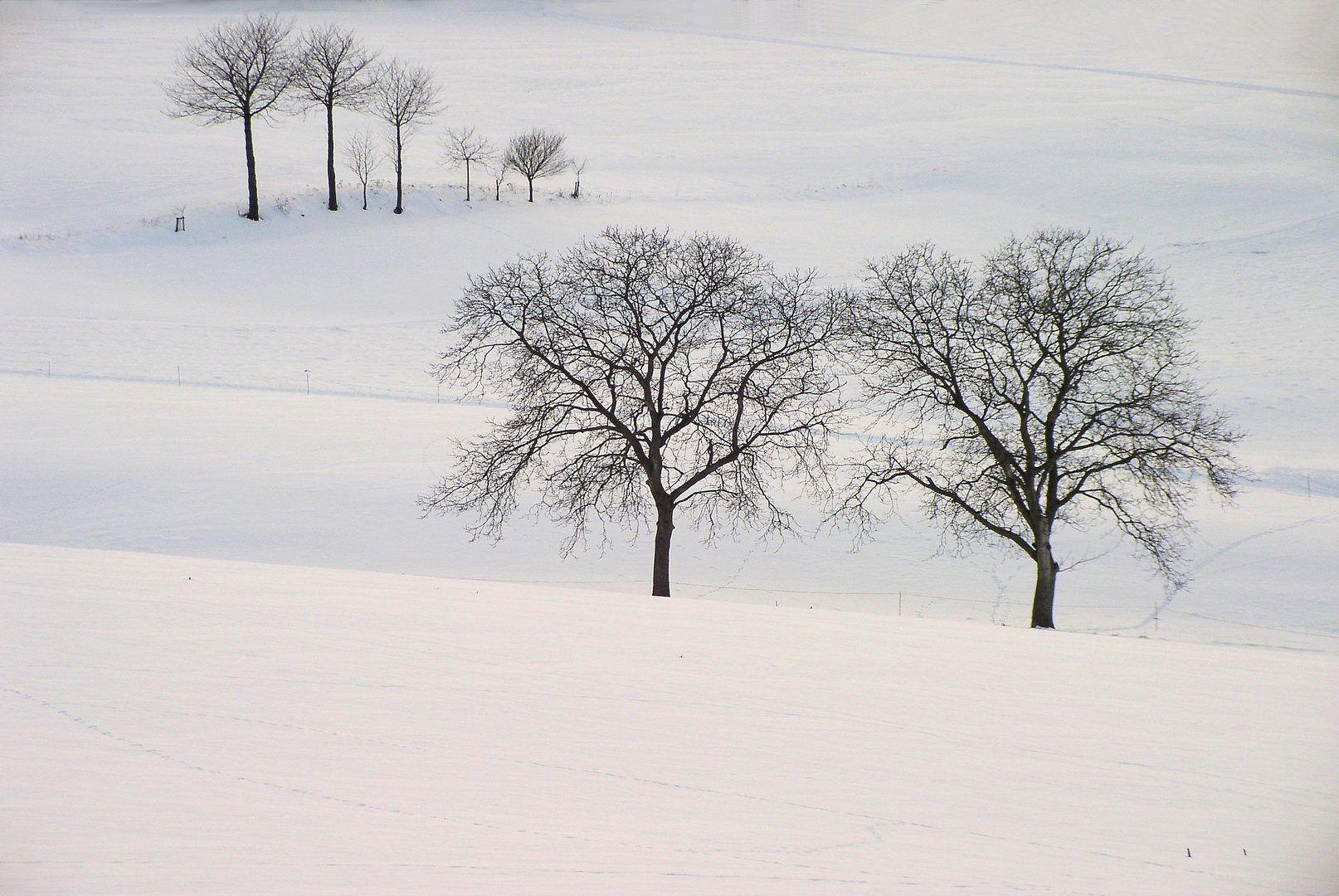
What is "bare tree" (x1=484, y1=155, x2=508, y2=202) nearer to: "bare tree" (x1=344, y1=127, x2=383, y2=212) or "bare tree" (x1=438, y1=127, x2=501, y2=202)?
"bare tree" (x1=438, y1=127, x2=501, y2=202)

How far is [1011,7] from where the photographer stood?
9825 cm

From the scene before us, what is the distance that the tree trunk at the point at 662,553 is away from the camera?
615 inches

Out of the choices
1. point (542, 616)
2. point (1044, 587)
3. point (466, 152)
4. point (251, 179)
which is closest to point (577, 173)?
point (466, 152)

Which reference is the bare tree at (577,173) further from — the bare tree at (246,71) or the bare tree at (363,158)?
the bare tree at (246,71)

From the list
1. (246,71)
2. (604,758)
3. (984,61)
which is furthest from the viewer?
(984,61)

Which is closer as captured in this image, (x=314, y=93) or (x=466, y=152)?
(x=314, y=93)

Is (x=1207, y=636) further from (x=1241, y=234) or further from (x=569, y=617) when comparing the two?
(x=1241, y=234)

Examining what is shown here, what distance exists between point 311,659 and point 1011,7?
11263 centimetres

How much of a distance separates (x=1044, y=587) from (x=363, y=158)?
56.4m

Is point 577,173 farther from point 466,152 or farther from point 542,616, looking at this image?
point 542,616

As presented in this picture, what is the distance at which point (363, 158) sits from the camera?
59.4 metres

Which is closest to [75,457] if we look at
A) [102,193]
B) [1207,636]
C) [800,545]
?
[800,545]

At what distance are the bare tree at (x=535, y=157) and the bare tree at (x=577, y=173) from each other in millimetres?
1206

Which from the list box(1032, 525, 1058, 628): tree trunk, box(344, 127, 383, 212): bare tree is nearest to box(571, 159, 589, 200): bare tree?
box(344, 127, 383, 212): bare tree
